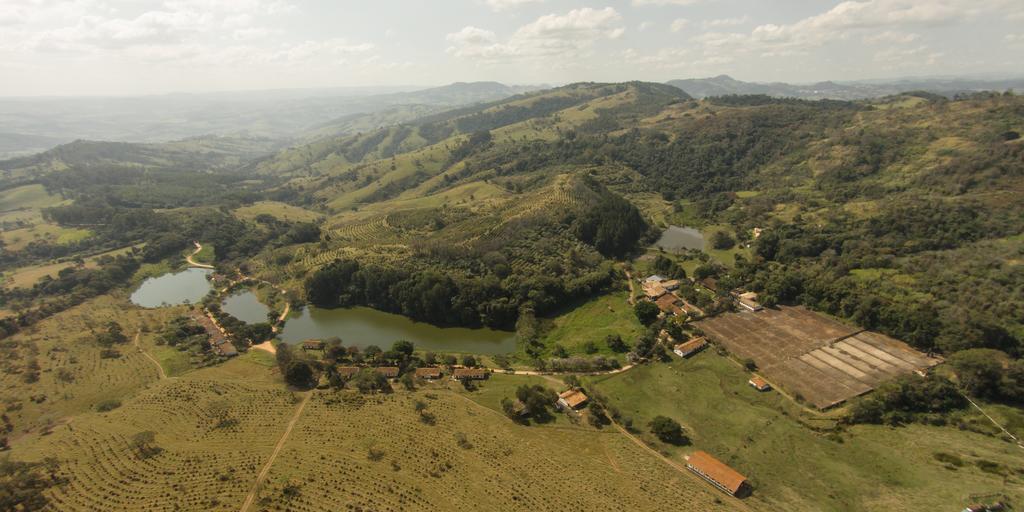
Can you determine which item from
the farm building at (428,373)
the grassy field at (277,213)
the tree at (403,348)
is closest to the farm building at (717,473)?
the farm building at (428,373)

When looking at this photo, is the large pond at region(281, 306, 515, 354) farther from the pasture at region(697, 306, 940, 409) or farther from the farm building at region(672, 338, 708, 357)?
the pasture at region(697, 306, 940, 409)

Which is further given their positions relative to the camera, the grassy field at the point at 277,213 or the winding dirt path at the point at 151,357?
the grassy field at the point at 277,213

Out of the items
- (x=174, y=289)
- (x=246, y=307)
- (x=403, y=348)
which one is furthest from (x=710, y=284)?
(x=174, y=289)

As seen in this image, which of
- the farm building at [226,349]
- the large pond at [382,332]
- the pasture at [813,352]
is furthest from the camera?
the large pond at [382,332]

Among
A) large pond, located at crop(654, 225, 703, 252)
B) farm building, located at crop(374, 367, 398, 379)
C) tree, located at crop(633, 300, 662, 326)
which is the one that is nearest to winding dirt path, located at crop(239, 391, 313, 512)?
farm building, located at crop(374, 367, 398, 379)

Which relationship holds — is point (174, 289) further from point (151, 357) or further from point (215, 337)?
point (151, 357)

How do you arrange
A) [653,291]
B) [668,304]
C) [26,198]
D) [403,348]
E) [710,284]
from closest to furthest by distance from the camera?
1. [403,348]
2. [668,304]
3. [653,291]
4. [710,284]
5. [26,198]

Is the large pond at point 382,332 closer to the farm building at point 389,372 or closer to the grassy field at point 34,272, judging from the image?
the farm building at point 389,372
